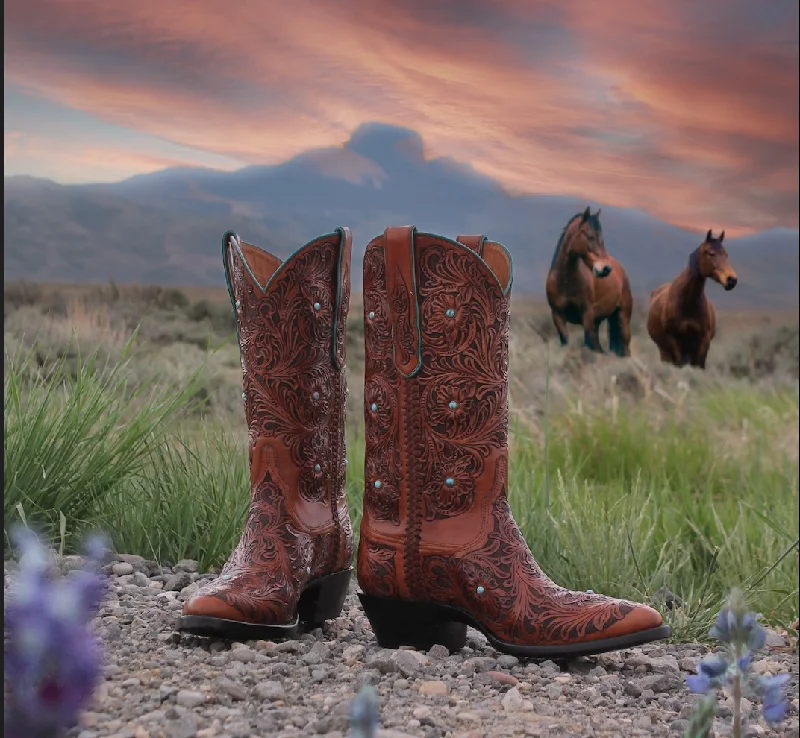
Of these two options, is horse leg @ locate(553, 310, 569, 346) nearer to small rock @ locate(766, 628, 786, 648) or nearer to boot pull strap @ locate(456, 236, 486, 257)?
small rock @ locate(766, 628, 786, 648)

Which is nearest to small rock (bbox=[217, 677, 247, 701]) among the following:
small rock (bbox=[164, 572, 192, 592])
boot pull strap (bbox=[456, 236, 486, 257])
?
small rock (bbox=[164, 572, 192, 592])

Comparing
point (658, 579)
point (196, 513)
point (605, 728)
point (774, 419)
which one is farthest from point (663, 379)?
point (605, 728)

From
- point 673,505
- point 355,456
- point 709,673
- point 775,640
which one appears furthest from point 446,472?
point 673,505

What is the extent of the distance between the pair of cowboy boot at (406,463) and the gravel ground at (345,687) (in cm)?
8

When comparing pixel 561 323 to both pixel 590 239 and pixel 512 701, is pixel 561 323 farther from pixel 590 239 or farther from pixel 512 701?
pixel 512 701

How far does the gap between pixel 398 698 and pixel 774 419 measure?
184 inches

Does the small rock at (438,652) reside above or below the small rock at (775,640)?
above

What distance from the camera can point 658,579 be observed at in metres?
2.77

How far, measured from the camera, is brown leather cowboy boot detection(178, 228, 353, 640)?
6.84 ft

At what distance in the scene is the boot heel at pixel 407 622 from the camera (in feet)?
6.81

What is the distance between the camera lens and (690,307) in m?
4.92

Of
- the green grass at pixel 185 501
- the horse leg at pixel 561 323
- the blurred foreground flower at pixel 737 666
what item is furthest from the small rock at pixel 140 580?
the horse leg at pixel 561 323

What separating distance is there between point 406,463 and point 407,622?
1.18 feet

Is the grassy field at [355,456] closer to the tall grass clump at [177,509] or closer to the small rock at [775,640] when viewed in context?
the tall grass clump at [177,509]
